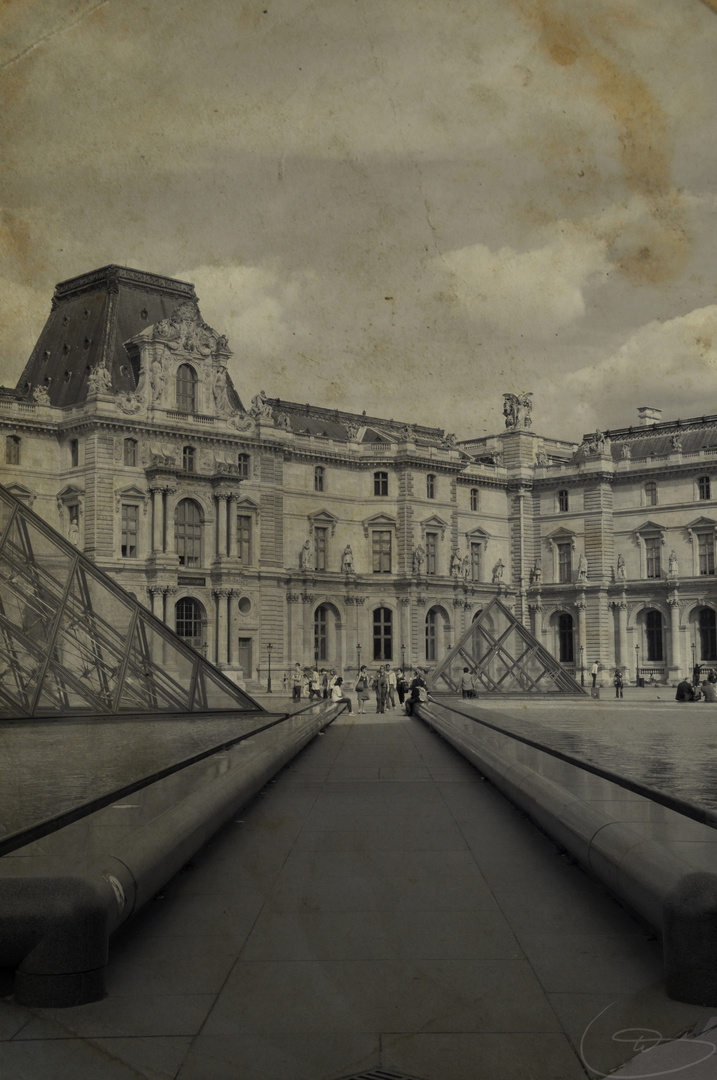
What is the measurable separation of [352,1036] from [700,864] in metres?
1.82

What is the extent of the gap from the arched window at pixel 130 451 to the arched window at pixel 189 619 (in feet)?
20.3

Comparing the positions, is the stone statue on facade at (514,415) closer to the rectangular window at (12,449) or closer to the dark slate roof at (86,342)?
the dark slate roof at (86,342)

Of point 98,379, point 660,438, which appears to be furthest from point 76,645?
point 660,438

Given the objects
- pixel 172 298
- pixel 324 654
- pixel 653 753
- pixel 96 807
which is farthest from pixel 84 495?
pixel 96 807

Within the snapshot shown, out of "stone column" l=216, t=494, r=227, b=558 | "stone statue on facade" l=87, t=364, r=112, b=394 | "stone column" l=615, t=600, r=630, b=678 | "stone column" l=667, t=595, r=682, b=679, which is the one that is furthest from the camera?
"stone column" l=615, t=600, r=630, b=678

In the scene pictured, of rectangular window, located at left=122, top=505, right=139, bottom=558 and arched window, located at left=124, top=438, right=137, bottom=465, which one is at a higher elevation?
arched window, located at left=124, top=438, right=137, bottom=465

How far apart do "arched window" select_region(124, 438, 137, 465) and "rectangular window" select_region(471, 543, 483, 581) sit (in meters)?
25.1

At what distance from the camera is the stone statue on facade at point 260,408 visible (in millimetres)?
53500

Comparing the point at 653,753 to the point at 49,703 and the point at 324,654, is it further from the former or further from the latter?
the point at 324,654

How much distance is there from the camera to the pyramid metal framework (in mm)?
39312

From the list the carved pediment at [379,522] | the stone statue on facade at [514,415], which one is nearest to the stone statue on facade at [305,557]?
the carved pediment at [379,522]

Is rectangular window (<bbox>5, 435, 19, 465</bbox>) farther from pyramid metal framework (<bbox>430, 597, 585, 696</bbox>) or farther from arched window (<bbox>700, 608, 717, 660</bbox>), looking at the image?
arched window (<bbox>700, 608, 717, 660</bbox>)

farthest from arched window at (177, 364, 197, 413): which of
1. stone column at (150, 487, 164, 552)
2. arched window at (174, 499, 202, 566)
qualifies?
arched window at (174, 499, 202, 566)

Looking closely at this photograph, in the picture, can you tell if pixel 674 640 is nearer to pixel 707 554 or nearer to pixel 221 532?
pixel 707 554
